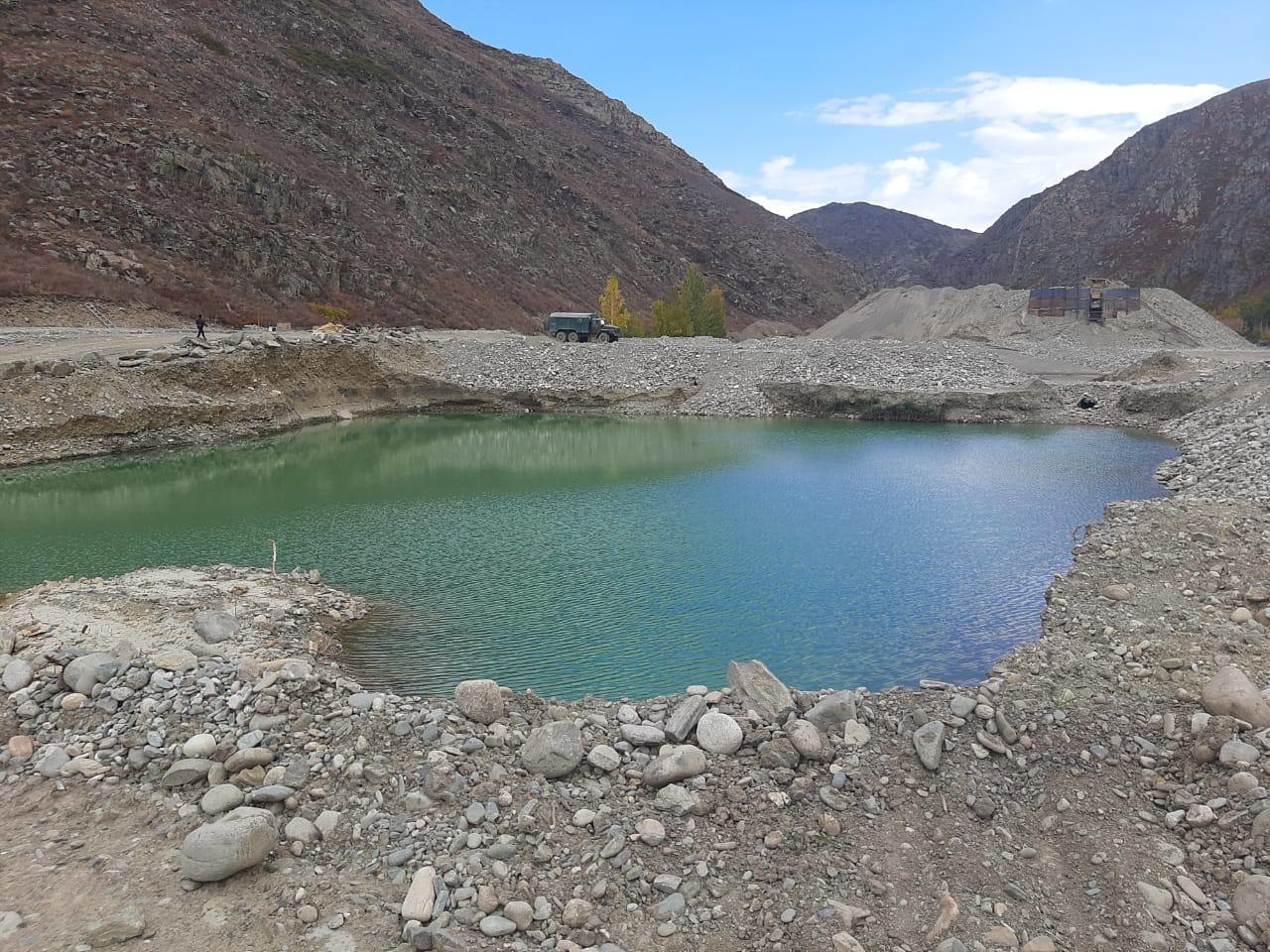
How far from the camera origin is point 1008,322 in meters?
54.7

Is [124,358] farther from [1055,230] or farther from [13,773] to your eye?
[1055,230]

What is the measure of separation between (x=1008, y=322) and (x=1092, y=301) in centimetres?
521

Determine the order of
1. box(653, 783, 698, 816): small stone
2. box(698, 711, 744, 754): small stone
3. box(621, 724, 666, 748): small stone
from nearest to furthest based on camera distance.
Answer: box(653, 783, 698, 816): small stone < box(698, 711, 744, 754): small stone < box(621, 724, 666, 748): small stone

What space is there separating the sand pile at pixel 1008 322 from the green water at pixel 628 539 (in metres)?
27.5

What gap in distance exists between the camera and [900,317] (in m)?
61.0

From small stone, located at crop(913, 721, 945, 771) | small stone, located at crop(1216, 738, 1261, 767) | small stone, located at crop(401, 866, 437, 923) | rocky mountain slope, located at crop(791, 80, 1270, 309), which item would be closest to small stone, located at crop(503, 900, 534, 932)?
small stone, located at crop(401, 866, 437, 923)

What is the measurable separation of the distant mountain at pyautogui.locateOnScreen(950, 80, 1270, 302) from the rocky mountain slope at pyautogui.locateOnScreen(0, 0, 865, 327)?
3979cm

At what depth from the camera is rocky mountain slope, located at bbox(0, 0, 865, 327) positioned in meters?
44.9

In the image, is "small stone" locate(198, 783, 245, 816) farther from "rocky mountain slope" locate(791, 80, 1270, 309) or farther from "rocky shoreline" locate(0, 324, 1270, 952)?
"rocky mountain slope" locate(791, 80, 1270, 309)

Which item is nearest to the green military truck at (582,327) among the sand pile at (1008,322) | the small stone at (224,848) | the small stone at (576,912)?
the sand pile at (1008,322)

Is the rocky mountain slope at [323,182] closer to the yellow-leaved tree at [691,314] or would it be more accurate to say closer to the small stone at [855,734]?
the yellow-leaved tree at [691,314]

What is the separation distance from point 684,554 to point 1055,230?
141 m

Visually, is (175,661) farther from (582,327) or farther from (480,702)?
(582,327)

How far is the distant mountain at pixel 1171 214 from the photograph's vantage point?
103000mm
